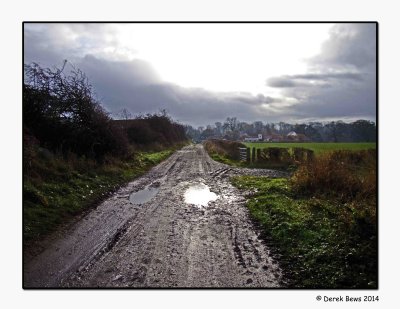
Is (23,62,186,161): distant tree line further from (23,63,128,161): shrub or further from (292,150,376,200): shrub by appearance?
(292,150,376,200): shrub

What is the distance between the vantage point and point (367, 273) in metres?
5.83

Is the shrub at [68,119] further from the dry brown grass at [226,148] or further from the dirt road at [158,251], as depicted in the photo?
the dry brown grass at [226,148]

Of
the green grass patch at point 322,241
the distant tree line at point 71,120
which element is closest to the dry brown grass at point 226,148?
the distant tree line at point 71,120

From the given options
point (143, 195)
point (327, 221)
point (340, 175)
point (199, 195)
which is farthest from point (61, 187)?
point (340, 175)

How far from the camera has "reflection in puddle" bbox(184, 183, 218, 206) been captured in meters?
11.4

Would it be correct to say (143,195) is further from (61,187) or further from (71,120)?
(71,120)

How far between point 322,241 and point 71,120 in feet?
46.5

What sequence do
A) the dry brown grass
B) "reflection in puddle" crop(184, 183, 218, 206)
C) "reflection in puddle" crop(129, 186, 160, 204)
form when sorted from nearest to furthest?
"reflection in puddle" crop(184, 183, 218, 206)
"reflection in puddle" crop(129, 186, 160, 204)
the dry brown grass

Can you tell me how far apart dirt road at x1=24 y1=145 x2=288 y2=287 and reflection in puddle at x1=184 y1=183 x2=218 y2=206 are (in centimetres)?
70

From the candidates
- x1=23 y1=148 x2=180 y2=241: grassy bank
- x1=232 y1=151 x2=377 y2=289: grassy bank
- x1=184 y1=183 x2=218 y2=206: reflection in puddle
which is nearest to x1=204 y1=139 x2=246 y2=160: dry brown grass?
x1=184 y1=183 x2=218 y2=206: reflection in puddle

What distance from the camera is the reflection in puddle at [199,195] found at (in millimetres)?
11409

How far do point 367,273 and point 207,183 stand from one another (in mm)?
10190
